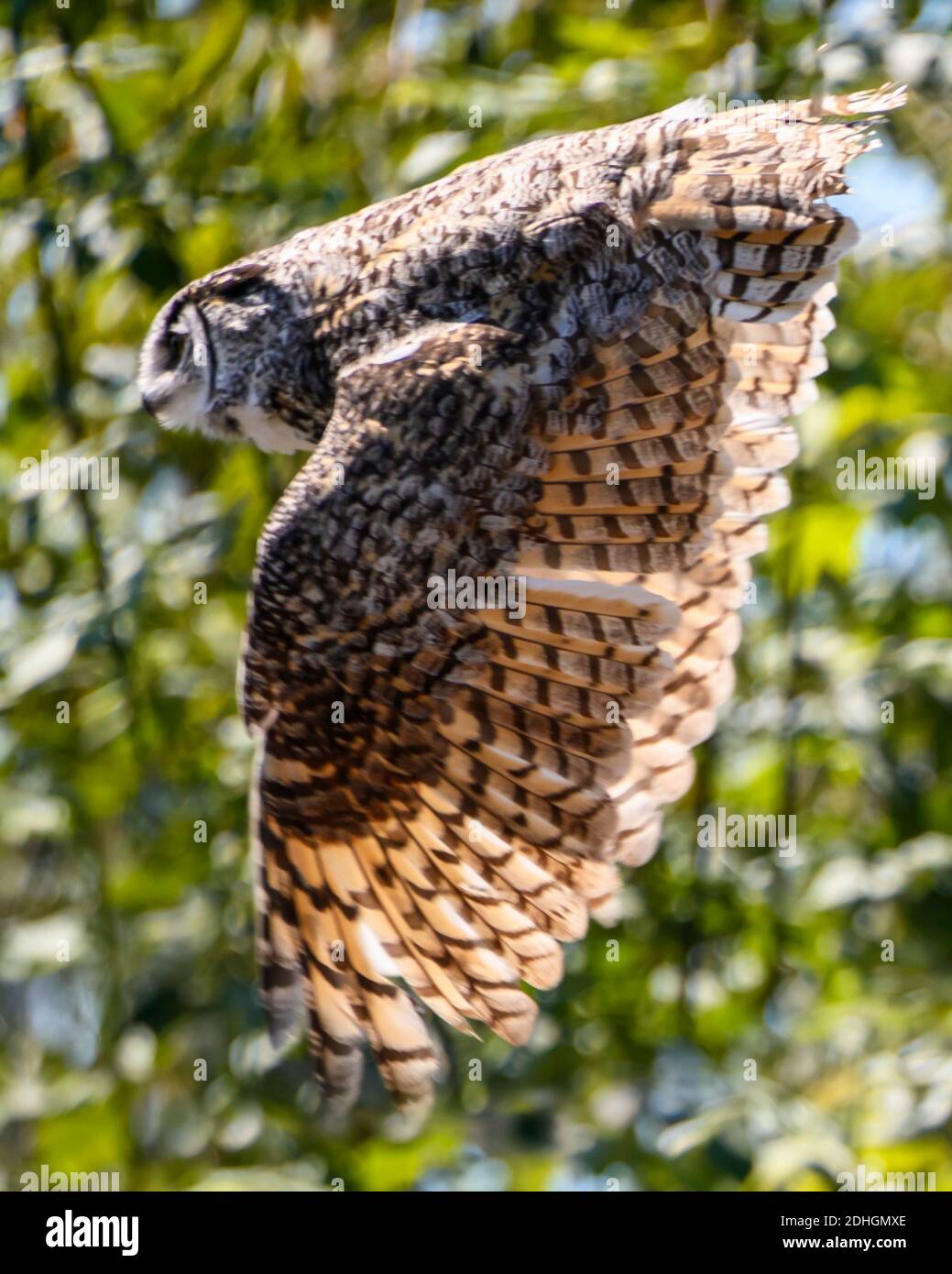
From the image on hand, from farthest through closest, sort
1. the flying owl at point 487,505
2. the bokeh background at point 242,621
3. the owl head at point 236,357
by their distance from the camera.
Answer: the bokeh background at point 242,621 → the owl head at point 236,357 → the flying owl at point 487,505

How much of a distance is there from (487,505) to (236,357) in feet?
1.76

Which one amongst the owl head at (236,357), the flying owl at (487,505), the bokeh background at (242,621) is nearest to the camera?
the flying owl at (487,505)

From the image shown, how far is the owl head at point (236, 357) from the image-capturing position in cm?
335

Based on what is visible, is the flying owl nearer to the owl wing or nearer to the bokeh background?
the owl wing

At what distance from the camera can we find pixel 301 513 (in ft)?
10.3

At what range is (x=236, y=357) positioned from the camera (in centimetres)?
338

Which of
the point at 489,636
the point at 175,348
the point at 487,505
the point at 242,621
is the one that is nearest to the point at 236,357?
the point at 175,348

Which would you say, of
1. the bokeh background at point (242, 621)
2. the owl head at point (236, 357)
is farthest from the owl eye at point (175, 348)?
the bokeh background at point (242, 621)

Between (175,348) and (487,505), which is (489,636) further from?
(175,348)

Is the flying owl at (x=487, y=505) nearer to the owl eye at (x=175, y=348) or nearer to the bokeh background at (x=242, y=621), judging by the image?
the owl eye at (x=175, y=348)

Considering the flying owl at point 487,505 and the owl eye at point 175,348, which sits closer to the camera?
the flying owl at point 487,505

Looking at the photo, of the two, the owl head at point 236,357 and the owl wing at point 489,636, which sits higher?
the owl head at point 236,357
